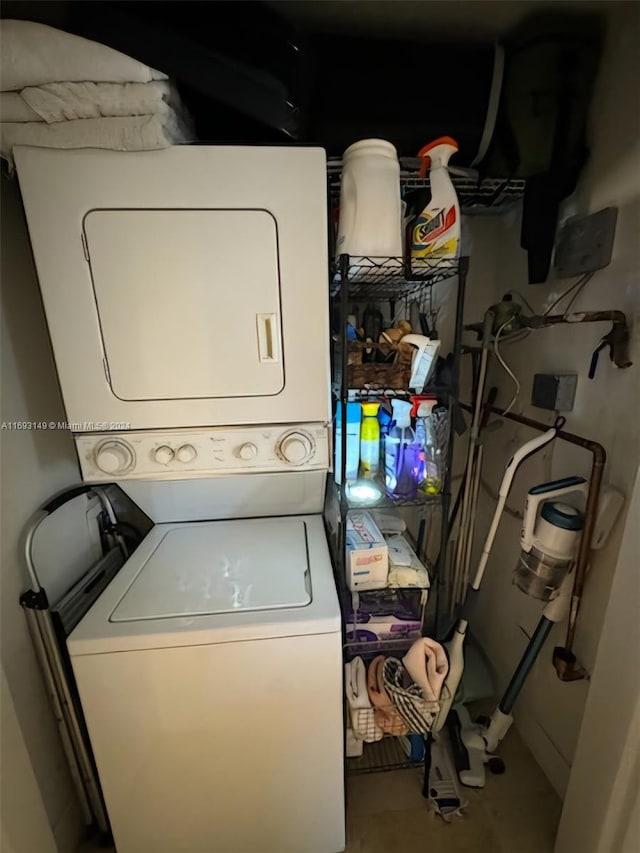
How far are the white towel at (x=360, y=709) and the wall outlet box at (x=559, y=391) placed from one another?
114 centimetres

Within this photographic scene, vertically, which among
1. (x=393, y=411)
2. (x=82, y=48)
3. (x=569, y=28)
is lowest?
(x=393, y=411)

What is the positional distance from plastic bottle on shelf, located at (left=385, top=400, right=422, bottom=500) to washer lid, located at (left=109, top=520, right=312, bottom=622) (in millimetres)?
397

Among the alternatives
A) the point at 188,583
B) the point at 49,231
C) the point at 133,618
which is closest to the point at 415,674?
the point at 188,583

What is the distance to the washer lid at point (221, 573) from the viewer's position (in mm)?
1115

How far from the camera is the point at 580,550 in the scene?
114cm

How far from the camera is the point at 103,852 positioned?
4.30 ft

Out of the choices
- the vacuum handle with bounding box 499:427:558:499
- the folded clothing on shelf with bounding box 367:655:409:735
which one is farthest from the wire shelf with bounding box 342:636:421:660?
the vacuum handle with bounding box 499:427:558:499

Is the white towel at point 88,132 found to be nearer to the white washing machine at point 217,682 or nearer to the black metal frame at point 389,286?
the black metal frame at point 389,286

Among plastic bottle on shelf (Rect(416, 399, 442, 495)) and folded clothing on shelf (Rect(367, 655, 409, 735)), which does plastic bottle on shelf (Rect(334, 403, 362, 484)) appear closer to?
plastic bottle on shelf (Rect(416, 399, 442, 495))

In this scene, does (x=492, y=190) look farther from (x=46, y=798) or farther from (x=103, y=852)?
(x=103, y=852)

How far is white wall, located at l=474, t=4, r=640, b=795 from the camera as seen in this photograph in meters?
1.08

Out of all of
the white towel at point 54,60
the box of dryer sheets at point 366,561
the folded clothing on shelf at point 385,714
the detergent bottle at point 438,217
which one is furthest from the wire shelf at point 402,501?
the white towel at point 54,60

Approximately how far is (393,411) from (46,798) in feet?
5.41

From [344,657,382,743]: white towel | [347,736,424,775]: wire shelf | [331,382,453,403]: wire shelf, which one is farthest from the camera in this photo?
[347,736,424,775]: wire shelf
